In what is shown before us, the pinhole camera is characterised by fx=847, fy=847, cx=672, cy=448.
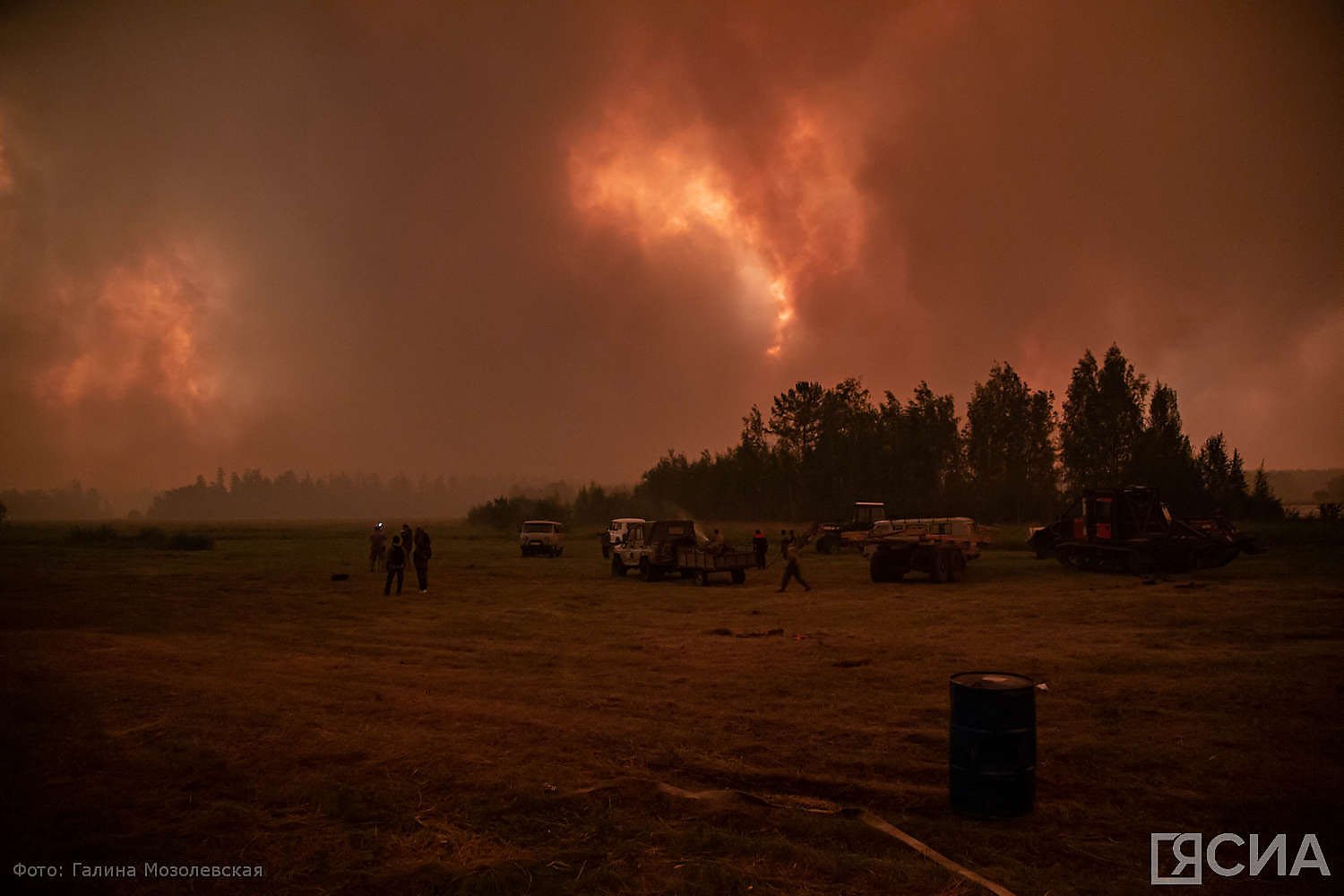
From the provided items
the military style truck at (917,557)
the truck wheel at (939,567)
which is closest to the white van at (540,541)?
the military style truck at (917,557)

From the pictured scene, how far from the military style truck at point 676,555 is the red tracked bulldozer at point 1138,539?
11.3 meters

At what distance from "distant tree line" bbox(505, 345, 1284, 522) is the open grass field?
50.2m

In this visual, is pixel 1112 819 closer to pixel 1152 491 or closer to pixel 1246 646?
pixel 1246 646

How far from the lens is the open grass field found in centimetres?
579

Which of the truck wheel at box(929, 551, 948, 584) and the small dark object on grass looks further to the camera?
the small dark object on grass

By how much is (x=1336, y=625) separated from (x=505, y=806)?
1537 centimetres

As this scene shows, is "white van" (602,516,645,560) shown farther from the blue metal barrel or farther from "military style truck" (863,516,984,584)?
the blue metal barrel

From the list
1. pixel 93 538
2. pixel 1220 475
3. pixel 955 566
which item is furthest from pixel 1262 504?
pixel 93 538

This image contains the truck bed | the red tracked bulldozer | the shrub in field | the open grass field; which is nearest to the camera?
the open grass field

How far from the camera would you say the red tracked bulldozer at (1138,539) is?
87.1 feet

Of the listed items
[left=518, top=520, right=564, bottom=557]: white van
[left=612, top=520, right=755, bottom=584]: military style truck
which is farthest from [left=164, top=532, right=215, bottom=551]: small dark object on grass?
[left=612, top=520, right=755, bottom=584]: military style truck

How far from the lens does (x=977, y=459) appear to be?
260 feet

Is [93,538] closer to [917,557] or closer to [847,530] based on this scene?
[847,530]

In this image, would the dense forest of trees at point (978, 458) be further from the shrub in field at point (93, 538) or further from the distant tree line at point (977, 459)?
the shrub in field at point (93, 538)
